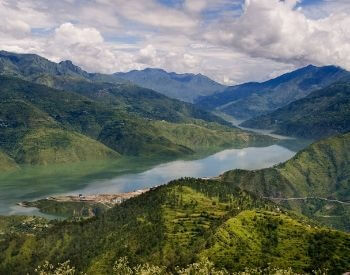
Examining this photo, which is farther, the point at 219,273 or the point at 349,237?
the point at 349,237

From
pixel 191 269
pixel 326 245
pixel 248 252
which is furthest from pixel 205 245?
pixel 326 245

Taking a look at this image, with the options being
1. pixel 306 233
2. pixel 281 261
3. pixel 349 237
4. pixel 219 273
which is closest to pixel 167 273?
pixel 219 273

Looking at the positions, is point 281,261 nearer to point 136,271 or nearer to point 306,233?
point 306,233

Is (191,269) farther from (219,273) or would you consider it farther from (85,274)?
(85,274)

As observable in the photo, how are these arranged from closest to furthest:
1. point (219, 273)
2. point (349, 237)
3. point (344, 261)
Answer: point (219, 273)
point (344, 261)
point (349, 237)

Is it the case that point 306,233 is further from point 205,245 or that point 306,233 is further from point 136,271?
point 136,271

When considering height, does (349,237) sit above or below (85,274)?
above

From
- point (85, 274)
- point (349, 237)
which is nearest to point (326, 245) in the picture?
point (349, 237)

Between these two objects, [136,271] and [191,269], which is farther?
[136,271]

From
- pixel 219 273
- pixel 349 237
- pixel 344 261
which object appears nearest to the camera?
pixel 219 273
